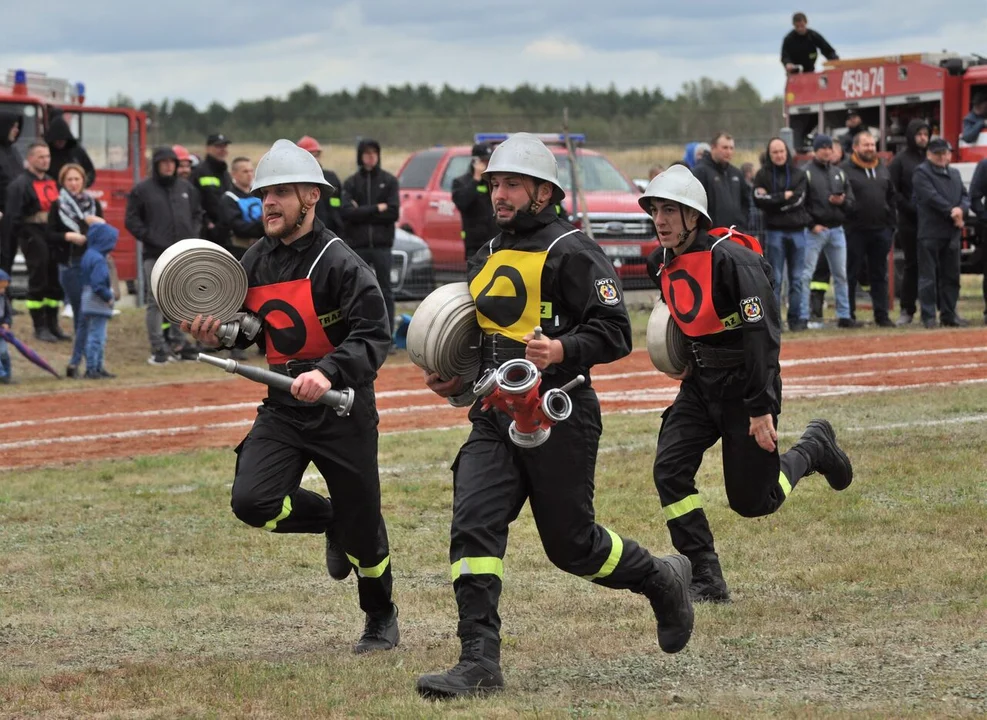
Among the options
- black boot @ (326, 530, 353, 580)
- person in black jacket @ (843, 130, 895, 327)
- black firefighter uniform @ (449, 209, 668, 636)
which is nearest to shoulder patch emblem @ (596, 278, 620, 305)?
black firefighter uniform @ (449, 209, 668, 636)

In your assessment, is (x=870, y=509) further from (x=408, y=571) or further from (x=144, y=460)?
(x=144, y=460)

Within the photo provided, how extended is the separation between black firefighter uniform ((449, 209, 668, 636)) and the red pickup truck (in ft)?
44.9

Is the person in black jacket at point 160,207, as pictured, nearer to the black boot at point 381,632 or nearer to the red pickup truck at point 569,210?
the red pickup truck at point 569,210

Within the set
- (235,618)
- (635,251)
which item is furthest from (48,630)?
(635,251)

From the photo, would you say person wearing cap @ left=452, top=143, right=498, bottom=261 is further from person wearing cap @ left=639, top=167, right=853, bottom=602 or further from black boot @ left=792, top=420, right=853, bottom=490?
person wearing cap @ left=639, top=167, right=853, bottom=602

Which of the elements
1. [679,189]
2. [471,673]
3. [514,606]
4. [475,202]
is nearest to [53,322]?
[475,202]

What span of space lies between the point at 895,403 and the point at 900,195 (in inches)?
281

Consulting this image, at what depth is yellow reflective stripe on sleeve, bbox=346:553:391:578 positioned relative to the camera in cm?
659

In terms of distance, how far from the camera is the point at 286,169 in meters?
6.36

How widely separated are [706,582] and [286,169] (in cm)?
266

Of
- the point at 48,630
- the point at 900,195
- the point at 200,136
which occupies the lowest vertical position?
the point at 48,630

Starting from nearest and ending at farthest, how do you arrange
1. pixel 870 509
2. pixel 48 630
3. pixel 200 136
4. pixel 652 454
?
pixel 48 630 → pixel 870 509 → pixel 652 454 → pixel 200 136

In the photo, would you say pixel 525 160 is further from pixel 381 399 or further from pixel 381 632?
pixel 381 399

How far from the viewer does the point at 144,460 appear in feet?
37.2
